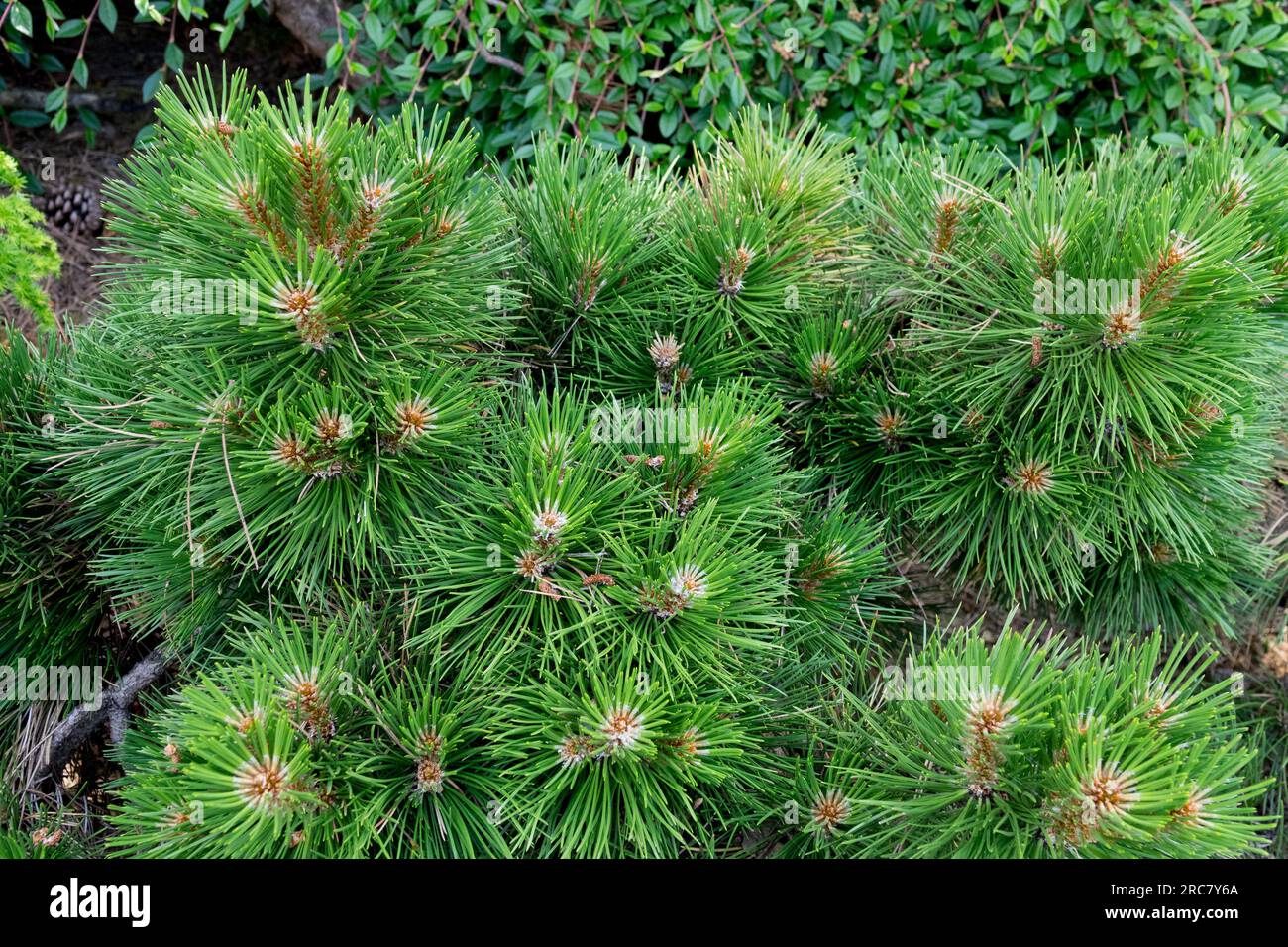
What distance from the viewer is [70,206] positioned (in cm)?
193

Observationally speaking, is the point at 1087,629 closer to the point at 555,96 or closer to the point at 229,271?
the point at 229,271

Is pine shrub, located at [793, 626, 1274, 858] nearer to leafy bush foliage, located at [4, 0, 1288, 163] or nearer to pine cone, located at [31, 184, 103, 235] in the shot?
leafy bush foliage, located at [4, 0, 1288, 163]

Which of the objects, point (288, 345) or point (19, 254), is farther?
point (19, 254)

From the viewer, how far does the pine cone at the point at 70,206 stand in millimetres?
1921

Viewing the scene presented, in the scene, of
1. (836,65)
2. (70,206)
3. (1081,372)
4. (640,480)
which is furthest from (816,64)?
(70,206)

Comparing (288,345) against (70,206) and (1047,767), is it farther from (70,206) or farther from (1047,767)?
(70,206)

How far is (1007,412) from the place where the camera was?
96 centimetres

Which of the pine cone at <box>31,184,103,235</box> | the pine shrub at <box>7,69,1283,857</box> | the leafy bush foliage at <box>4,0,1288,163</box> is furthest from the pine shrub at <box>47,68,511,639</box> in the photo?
the pine cone at <box>31,184,103,235</box>

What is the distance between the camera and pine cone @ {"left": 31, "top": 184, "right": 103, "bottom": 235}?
1921 millimetres

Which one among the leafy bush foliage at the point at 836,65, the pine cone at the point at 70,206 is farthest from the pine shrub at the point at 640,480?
the pine cone at the point at 70,206

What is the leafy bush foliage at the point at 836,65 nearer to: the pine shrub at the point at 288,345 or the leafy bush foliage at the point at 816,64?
the leafy bush foliage at the point at 816,64

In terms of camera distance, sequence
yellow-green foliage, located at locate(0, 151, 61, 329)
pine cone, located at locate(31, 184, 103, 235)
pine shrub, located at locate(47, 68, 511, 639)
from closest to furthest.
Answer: pine shrub, located at locate(47, 68, 511, 639)
yellow-green foliage, located at locate(0, 151, 61, 329)
pine cone, located at locate(31, 184, 103, 235)

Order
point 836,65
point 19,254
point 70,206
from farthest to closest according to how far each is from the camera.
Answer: point 70,206 → point 836,65 → point 19,254
